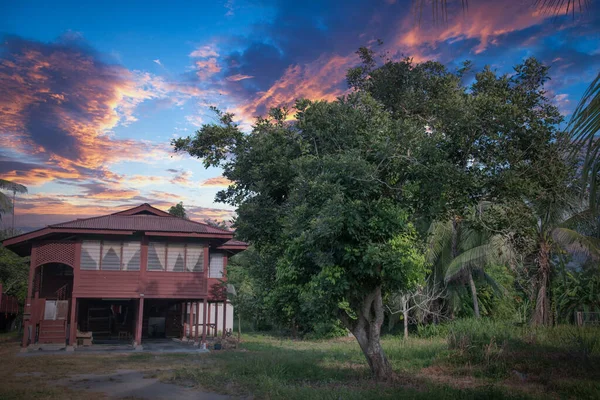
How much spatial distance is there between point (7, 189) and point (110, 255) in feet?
69.8

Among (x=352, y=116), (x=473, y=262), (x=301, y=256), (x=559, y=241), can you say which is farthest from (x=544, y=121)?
A: (x=473, y=262)

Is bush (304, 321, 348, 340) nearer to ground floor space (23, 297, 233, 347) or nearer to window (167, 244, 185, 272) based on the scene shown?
ground floor space (23, 297, 233, 347)

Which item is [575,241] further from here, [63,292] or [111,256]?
[63,292]

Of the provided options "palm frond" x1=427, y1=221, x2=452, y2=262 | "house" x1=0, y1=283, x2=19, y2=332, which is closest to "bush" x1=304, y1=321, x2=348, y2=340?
"palm frond" x1=427, y1=221, x2=452, y2=262

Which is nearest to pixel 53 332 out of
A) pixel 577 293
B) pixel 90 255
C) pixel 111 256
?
pixel 90 255

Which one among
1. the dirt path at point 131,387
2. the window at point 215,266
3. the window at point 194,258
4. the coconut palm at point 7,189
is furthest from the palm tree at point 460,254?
the coconut palm at point 7,189

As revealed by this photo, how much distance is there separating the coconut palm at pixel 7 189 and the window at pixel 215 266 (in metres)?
18.2

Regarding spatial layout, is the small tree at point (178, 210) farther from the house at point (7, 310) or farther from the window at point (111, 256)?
the window at point (111, 256)

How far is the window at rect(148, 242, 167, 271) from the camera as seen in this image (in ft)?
78.4

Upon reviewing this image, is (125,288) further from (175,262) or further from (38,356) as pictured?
(38,356)

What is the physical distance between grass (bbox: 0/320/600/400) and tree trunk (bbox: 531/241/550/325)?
1381 mm

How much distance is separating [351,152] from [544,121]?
16.3 ft

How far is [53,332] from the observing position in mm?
23688

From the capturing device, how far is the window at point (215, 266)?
2922 centimetres
